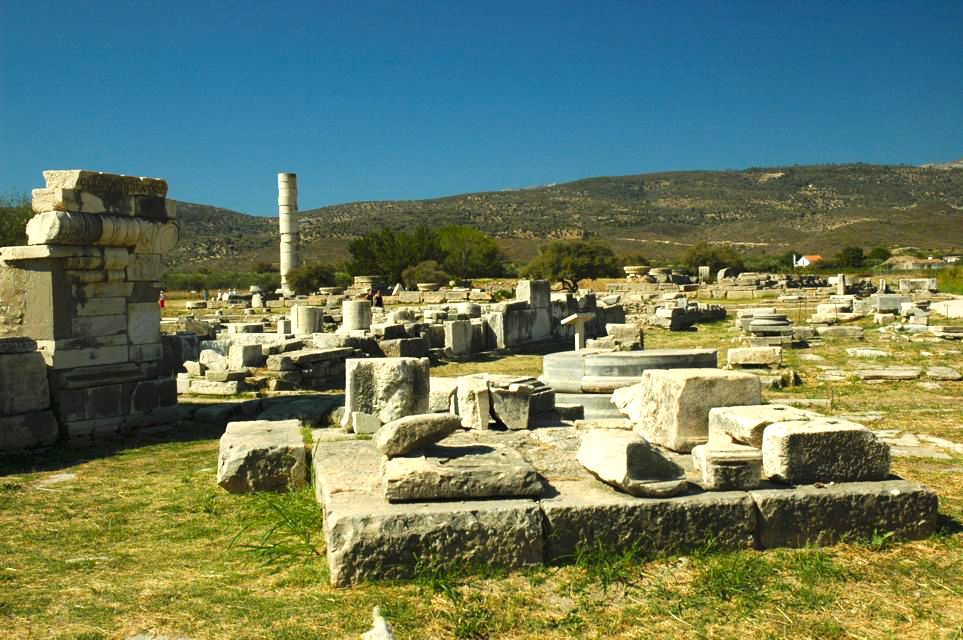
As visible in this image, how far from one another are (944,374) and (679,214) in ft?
318

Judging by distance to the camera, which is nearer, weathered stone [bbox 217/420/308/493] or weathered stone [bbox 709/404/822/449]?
weathered stone [bbox 709/404/822/449]

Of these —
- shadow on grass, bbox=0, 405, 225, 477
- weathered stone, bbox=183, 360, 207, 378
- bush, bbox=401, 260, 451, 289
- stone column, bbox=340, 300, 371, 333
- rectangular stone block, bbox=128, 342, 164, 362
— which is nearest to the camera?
shadow on grass, bbox=0, 405, 225, 477

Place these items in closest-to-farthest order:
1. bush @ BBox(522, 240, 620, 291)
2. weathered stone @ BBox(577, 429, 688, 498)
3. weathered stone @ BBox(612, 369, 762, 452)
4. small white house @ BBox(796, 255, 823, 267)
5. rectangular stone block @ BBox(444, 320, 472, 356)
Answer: weathered stone @ BBox(577, 429, 688, 498), weathered stone @ BBox(612, 369, 762, 452), rectangular stone block @ BBox(444, 320, 472, 356), bush @ BBox(522, 240, 620, 291), small white house @ BBox(796, 255, 823, 267)

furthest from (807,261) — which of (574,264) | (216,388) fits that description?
(216,388)

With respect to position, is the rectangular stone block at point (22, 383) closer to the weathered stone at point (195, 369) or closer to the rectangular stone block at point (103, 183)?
the rectangular stone block at point (103, 183)

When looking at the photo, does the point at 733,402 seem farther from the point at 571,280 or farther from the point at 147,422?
the point at 571,280

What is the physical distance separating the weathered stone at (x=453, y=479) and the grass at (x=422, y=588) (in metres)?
0.43

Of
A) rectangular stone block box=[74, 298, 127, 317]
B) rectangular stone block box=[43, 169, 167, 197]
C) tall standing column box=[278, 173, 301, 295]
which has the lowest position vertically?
rectangular stone block box=[74, 298, 127, 317]

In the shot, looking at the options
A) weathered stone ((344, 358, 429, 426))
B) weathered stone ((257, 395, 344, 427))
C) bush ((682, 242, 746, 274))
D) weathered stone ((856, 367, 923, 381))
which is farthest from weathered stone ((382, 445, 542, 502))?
bush ((682, 242, 746, 274))

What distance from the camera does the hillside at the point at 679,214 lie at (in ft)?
267

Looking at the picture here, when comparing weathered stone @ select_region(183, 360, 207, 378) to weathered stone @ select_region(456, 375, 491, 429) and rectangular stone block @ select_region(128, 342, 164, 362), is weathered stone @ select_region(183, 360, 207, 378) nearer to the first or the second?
rectangular stone block @ select_region(128, 342, 164, 362)

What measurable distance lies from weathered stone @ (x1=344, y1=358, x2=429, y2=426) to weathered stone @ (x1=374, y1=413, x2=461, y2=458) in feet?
8.81

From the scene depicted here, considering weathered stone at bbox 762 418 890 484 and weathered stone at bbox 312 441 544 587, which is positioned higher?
weathered stone at bbox 762 418 890 484

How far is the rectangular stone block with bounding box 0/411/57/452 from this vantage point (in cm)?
831
